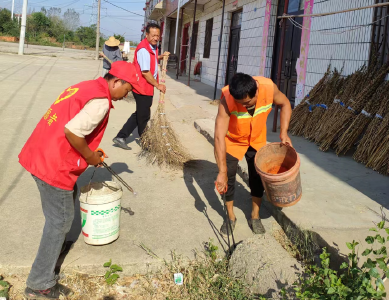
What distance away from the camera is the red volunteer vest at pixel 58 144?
2314 millimetres

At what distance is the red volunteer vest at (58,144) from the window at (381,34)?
15.5 ft

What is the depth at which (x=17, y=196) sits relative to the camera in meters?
3.94

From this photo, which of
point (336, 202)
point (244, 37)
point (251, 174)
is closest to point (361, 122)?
point (336, 202)

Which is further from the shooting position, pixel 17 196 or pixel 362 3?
pixel 362 3

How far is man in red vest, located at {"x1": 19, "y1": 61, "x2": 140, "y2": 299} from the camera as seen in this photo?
7.54 feet

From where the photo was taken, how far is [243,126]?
3158 mm

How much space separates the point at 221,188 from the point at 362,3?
15.1 feet

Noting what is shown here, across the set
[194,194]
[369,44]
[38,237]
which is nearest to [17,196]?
[38,237]

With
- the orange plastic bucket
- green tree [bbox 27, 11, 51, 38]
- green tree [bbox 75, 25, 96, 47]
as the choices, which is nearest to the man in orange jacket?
the orange plastic bucket

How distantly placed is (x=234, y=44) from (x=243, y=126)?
9.78 meters

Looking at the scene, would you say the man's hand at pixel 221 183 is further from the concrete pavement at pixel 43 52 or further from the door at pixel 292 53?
the concrete pavement at pixel 43 52

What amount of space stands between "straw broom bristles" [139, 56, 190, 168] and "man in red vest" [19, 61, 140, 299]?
8.79ft

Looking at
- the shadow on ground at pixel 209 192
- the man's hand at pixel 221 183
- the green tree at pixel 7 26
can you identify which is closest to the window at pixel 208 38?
the shadow on ground at pixel 209 192

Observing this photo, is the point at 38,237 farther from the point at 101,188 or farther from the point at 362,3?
the point at 362,3
